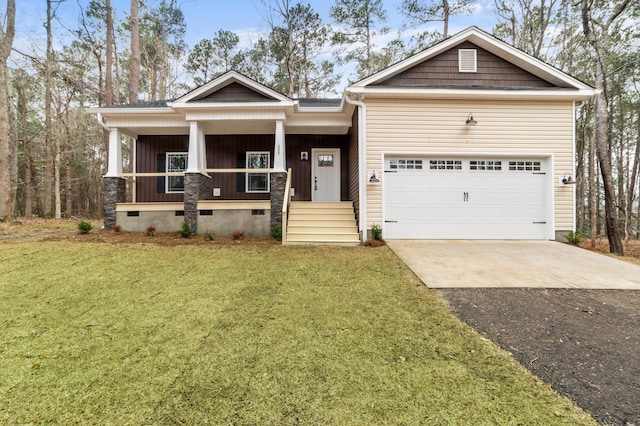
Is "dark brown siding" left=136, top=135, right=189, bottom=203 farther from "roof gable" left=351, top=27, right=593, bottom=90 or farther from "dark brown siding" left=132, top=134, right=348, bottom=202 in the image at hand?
"roof gable" left=351, top=27, right=593, bottom=90

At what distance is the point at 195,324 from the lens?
2627 mm

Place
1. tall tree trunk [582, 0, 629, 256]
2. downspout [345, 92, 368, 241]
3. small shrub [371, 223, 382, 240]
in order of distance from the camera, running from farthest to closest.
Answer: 1. downspout [345, 92, 368, 241]
2. small shrub [371, 223, 382, 240]
3. tall tree trunk [582, 0, 629, 256]

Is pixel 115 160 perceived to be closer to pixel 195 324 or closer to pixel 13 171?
pixel 195 324

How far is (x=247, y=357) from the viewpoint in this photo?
2.09m

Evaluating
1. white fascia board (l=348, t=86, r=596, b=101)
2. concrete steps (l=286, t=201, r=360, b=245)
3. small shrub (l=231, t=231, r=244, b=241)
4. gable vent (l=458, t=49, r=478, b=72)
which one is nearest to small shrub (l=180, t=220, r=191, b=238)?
small shrub (l=231, t=231, r=244, b=241)

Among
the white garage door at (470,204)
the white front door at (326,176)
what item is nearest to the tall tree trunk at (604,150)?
the white garage door at (470,204)

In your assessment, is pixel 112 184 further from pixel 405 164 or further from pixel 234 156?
pixel 405 164

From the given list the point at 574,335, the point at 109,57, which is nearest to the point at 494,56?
the point at 574,335

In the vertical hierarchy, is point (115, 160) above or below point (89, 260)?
above

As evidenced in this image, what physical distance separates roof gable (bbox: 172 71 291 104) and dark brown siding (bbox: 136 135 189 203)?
2619mm

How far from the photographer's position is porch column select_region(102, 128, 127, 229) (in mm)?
7846

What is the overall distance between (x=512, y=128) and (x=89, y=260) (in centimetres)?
987

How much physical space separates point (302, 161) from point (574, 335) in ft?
26.7

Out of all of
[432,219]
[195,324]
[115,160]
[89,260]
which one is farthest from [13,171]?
[432,219]
